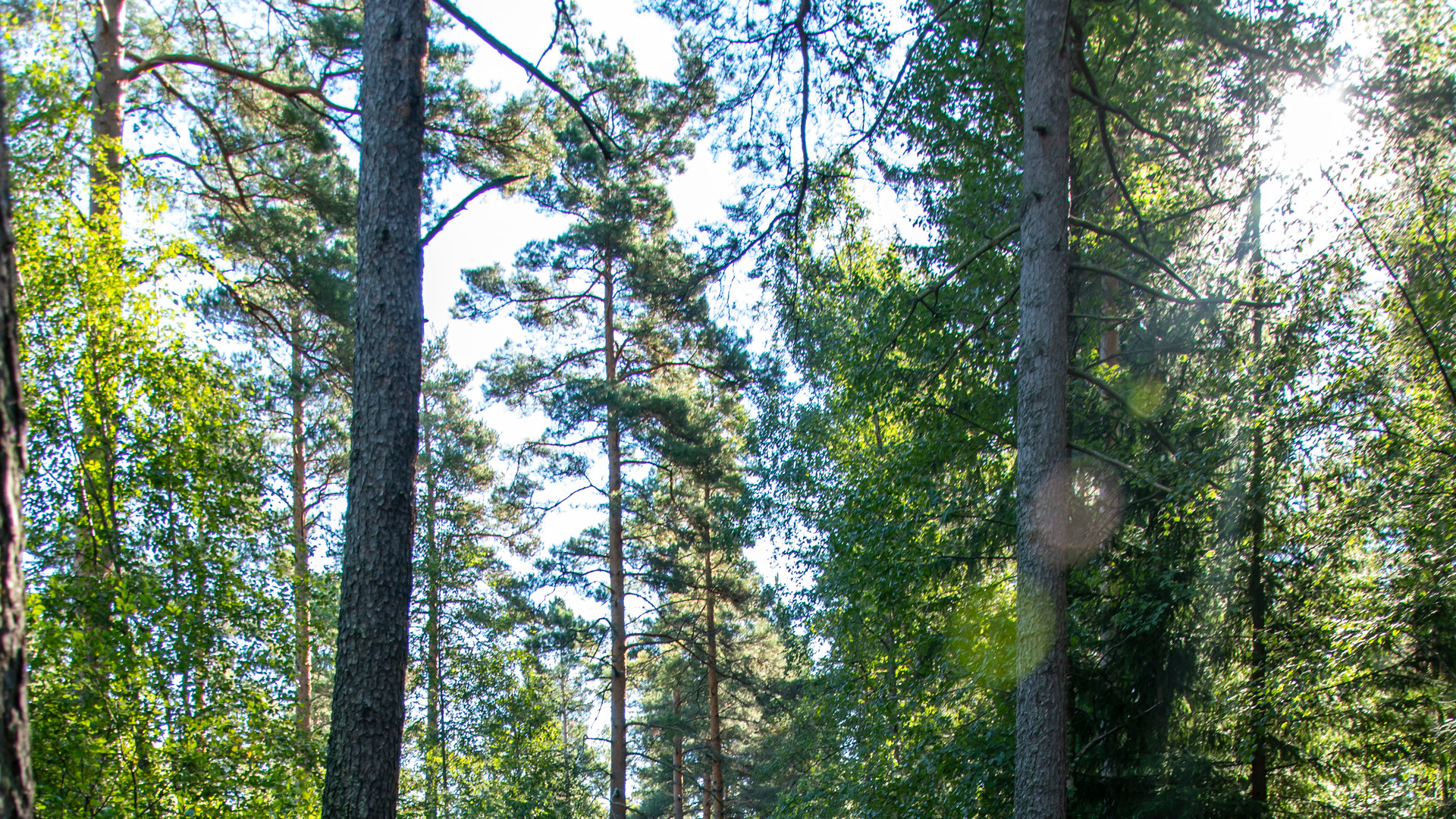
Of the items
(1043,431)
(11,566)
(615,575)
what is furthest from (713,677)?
(11,566)

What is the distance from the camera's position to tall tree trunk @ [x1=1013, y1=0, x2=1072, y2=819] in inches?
191

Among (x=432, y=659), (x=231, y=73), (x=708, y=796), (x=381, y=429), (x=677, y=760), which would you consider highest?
(x=231, y=73)

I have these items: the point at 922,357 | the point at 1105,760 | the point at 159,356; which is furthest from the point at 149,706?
the point at 1105,760

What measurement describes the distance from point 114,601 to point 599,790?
10400mm

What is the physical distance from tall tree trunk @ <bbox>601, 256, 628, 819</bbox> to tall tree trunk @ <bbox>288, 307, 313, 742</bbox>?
425 centimetres

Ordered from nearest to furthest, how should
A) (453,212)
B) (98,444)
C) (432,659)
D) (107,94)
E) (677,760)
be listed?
(453,212) < (98,444) < (107,94) < (432,659) < (677,760)

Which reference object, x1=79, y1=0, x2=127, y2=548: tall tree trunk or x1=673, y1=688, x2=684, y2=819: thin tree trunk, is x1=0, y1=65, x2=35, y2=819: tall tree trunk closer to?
x1=79, y1=0, x2=127, y2=548: tall tree trunk

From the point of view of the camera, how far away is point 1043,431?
5.20 m

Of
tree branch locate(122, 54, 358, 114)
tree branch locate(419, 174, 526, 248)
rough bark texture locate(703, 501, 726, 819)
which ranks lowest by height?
rough bark texture locate(703, 501, 726, 819)

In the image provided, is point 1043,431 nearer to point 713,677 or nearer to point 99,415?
point 99,415

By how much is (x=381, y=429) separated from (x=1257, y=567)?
255 inches

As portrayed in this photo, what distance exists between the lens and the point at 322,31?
890 cm

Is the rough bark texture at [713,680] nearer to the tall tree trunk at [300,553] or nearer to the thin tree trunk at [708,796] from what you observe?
the thin tree trunk at [708,796]

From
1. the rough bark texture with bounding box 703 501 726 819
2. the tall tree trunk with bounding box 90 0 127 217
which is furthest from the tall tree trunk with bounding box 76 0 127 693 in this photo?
the rough bark texture with bounding box 703 501 726 819
